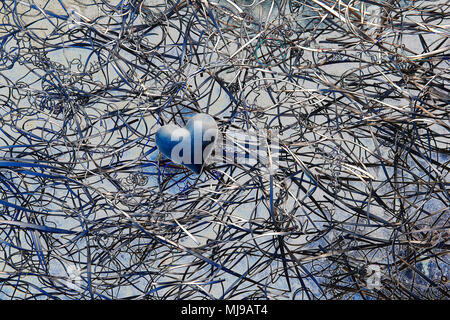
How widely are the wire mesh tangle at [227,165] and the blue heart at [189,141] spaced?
3.0 inches

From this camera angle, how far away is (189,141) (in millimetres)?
474

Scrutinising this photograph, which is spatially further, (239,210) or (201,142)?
(239,210)

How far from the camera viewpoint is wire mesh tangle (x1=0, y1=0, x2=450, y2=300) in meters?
0.55

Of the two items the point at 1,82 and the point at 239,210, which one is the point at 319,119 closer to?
the point at 239,210

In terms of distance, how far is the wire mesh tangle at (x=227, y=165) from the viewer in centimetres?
55

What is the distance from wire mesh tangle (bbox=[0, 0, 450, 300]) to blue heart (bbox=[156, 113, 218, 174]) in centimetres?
8

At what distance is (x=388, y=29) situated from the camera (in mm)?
538

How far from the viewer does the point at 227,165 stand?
1.88 feet

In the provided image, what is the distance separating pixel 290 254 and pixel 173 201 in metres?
0.19

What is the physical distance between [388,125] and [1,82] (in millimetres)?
628

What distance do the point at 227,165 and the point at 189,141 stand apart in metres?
0.12
